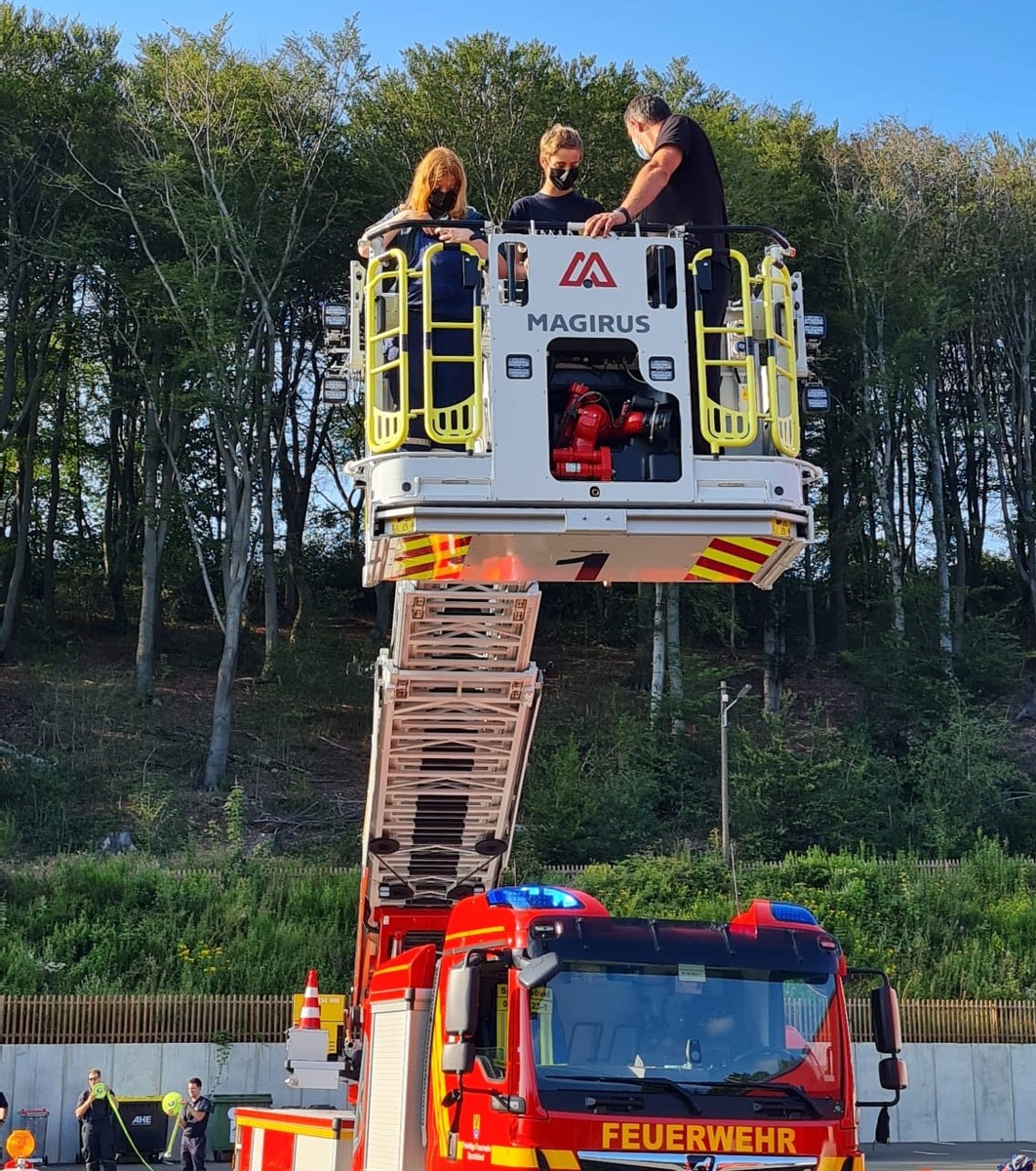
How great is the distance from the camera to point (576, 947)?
834 cm

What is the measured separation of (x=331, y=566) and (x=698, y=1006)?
40546 millimetres

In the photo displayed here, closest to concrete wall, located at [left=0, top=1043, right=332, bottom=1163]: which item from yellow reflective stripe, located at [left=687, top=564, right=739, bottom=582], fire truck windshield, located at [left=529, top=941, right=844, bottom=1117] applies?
fire truck windshield, located at [left=529, top=941, right=844, bottom=1117]

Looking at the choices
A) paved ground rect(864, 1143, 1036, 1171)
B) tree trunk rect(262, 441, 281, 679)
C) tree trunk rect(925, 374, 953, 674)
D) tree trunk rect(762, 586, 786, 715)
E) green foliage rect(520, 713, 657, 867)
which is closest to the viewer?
paved ground rect(864, 1143, 1036, 1171)

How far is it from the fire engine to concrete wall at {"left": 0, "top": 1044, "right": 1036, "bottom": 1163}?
1197cm

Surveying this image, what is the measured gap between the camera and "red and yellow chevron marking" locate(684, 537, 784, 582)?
8.25m

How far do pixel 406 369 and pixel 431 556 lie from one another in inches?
41.3

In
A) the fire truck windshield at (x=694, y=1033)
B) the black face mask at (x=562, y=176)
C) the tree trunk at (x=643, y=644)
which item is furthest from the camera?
the tree trunk at (x=643, y=644)

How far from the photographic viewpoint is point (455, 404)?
826 cm

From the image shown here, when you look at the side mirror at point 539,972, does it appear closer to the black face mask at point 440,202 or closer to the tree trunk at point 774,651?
the black face mask at point 440,202

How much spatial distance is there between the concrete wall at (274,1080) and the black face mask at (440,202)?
13.9 meters

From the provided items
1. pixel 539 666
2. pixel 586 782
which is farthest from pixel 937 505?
pixel 539 666

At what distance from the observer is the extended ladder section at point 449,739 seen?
1032 centimetres

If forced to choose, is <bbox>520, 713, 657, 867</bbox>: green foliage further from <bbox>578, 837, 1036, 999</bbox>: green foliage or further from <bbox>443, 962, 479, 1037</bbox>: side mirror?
<bbox>443, 962, 479, 1037</bbox>: side mirror

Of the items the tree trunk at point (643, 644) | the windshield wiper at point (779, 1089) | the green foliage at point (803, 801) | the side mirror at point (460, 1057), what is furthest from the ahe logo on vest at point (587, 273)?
the tree trunk at point (643, 644)
